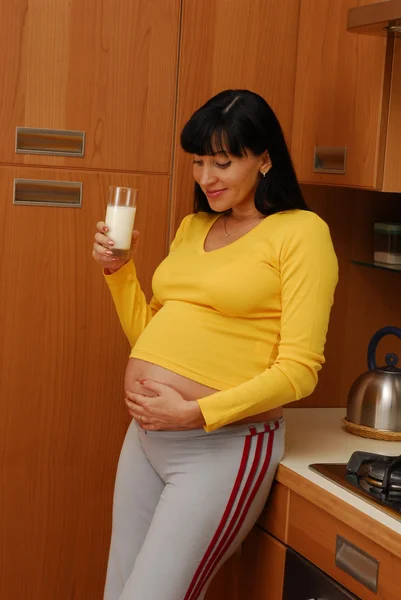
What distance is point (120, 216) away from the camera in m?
1.89

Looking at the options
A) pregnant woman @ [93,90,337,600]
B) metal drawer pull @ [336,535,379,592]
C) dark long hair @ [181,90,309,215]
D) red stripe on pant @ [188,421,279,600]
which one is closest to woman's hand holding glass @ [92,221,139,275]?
pregnant woman @ [93,90,337,600]

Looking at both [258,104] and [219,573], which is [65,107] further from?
[219,573]

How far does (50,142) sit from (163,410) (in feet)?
2.47

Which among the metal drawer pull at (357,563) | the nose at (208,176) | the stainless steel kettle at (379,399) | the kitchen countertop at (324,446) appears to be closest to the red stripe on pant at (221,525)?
the kitchen countertop at (324,446)

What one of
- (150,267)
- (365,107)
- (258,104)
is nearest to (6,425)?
(150,267)

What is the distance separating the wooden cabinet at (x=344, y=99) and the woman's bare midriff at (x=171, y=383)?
0.60 meters

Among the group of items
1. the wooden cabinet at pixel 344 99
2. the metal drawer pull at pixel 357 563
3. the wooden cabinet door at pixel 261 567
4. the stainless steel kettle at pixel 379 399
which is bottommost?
the wooden cabinet door at pixel 261 567

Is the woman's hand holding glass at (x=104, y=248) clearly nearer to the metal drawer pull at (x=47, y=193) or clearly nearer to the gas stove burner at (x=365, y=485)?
the metal drawer pull at (x=47, y=193)

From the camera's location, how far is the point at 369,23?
1884mm

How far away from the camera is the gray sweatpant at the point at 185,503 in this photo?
5.84 feet

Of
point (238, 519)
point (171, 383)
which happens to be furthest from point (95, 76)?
point (238, 519)

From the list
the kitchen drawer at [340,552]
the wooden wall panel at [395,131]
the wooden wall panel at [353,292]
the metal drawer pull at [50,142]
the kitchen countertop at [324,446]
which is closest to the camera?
the kitchen drawer at [340,552]

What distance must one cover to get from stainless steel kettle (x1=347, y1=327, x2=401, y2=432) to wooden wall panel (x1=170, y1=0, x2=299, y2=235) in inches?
23.5

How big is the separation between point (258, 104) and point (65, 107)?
547 millimetres
